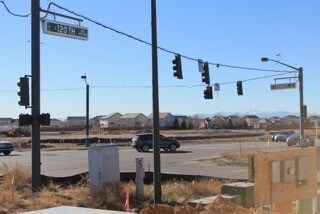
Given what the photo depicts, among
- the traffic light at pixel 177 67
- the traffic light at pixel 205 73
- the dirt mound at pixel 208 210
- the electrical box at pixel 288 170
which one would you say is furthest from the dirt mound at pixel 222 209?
the traffic light at pixel 205 73

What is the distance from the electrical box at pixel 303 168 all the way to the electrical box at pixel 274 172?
1.72 ft

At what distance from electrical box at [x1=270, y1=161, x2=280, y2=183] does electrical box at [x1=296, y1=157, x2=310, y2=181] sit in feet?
1.72

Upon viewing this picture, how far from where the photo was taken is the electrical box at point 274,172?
6987 millimetres

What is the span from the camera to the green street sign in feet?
46.4

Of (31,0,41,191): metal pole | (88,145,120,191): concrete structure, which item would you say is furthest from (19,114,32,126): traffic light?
(88,145,120,191): concrete structure

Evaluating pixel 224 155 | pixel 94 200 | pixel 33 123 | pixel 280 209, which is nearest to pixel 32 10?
pixel 33 123

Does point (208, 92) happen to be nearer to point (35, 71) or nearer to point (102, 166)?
point (35, 71)

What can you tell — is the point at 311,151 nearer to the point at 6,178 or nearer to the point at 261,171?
the point at 261,171

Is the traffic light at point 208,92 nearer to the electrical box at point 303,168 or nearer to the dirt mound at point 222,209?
the electrical box at point 303,168

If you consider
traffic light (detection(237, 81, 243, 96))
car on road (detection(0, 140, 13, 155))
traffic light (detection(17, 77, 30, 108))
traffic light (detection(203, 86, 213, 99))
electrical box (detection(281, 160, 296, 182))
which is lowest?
car on road (detection(0, 140, 13, 155))

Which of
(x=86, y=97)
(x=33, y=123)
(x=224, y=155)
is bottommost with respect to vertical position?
(x=224, y=155)

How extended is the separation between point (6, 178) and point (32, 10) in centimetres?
508

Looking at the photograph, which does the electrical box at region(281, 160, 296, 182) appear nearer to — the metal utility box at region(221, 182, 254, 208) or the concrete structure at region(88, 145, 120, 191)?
the metal utility box at region(221, 182, 254, 208)

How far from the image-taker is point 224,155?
31703mm
